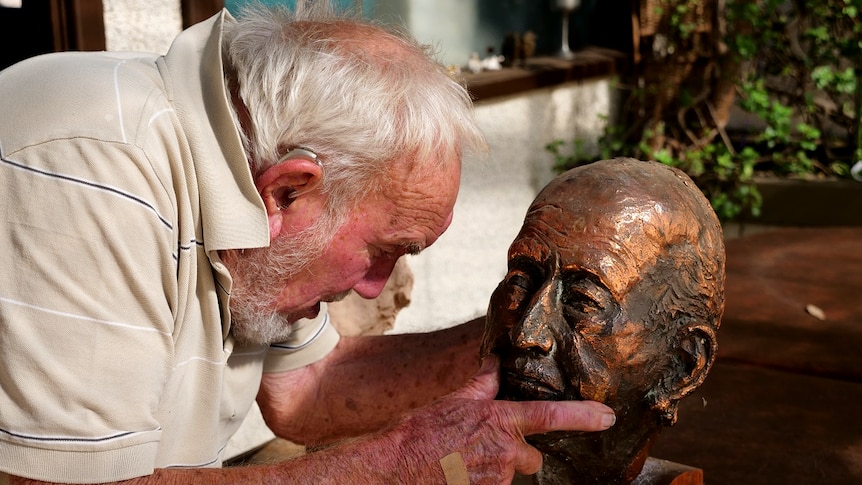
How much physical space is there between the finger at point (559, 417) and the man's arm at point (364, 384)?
2.40 ft

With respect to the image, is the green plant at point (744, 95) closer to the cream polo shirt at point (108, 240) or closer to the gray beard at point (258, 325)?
the gray beard at point (258, 325)

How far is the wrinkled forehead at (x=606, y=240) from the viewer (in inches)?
69.9

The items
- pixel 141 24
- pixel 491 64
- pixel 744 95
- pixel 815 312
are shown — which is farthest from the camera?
pixel 744 95

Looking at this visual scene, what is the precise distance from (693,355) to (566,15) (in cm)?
498

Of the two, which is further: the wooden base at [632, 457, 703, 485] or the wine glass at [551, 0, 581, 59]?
the wine glass at [551, 0, 581, 59]

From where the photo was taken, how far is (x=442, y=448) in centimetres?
168

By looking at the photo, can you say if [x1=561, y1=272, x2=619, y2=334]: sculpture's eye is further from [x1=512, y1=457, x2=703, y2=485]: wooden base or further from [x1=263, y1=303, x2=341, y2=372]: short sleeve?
[x1=263, y1=303, x2=341, y2=372]: short sleeve

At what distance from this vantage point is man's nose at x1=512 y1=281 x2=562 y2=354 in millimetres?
1738

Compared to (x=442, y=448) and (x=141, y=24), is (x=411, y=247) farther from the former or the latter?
(x=141, y=24)

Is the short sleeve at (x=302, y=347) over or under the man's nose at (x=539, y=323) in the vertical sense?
under

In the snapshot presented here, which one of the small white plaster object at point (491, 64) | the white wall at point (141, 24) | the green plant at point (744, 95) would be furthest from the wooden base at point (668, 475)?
the green plant at point (744, 95)

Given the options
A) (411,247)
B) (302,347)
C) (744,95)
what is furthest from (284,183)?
(744,95)

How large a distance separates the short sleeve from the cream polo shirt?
0.53 m

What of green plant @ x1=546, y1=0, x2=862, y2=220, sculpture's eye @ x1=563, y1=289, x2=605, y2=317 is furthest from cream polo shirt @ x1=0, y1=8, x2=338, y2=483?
green plant @ x1=546, y1=0, x2=862, y2=220
